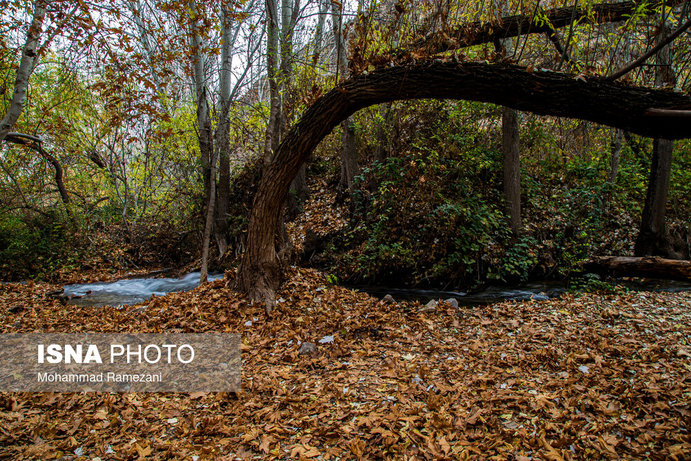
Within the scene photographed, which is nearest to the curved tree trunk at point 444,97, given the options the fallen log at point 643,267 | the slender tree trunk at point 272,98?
the slender tree trunk at point 272,98

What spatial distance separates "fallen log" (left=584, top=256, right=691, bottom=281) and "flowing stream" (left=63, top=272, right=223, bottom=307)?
27.1ft

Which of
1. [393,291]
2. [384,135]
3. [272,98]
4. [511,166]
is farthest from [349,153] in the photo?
[393,291]

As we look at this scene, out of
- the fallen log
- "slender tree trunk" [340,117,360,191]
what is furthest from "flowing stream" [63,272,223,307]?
the fallen log

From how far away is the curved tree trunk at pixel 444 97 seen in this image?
10.1 ft

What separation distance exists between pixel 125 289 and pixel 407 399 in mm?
7787

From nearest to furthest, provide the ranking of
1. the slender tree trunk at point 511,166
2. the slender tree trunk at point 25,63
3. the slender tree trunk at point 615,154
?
the slender tree trunk at point 25,63 < the slender tree trunk at point 511,166 < the slender tree trunk at point 615,154

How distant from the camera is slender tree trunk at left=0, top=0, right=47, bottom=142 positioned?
207 inches

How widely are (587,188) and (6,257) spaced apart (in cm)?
1513


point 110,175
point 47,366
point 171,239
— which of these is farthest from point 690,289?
point 110,175

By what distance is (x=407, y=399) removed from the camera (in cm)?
266

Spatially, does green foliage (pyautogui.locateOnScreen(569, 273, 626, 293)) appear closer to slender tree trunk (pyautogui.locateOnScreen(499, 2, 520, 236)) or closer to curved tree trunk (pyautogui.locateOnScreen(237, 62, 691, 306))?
slender tree trunk (pyautogui.locateOnScreen(499, 2, 520, 236))

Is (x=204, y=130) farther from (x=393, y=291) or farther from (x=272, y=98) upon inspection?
(x=393, y=291)

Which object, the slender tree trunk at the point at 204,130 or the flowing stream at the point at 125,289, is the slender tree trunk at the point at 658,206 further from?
the flowing stream at the point at 125,289

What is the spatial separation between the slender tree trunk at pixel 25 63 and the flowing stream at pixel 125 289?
11.1ft
